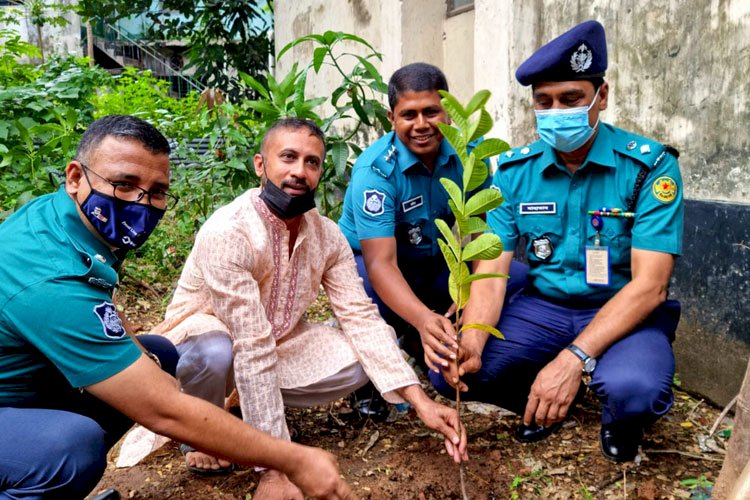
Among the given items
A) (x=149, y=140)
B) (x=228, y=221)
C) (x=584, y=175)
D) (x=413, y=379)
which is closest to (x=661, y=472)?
(x=413, y=379)

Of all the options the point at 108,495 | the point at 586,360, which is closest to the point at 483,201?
the point at 586,360

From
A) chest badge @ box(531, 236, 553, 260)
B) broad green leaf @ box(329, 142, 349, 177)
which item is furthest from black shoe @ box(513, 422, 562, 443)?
broad green leaf @ box(329, 142, 349, 177)

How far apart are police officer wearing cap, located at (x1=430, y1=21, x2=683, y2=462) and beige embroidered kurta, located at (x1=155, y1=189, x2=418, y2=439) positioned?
330 mm

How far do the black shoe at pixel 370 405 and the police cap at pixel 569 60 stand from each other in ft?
4.48

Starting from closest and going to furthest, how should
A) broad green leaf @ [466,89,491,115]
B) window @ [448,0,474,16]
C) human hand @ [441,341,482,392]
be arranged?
broad green leaf @ [466,89,491,115] → human hand @ [441,341,482,392] → window @ [448,0,474,16]

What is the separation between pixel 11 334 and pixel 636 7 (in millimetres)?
2827

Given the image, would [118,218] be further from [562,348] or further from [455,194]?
[562,348]

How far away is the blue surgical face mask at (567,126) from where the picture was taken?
2.28 meters

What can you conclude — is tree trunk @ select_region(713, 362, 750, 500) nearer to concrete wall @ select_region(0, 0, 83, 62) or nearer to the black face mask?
the black face mask

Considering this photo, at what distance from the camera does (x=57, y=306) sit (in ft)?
4.89

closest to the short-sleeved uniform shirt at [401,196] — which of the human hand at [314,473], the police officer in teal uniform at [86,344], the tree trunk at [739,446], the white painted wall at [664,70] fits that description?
the white painted wall at [664,70]

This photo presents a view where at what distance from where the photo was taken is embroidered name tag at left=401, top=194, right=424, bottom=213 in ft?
9.34

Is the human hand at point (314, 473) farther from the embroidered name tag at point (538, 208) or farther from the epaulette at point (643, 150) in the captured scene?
the epaulette at point (643, 150)

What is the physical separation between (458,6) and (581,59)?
2869 mm
